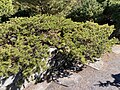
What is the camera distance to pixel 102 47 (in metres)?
6.71

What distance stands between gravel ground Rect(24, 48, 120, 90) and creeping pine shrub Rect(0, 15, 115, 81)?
1.31 ft

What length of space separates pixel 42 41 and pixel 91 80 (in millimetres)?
1510

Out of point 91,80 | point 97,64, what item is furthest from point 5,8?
point 91,80

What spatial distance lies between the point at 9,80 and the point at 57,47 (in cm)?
152

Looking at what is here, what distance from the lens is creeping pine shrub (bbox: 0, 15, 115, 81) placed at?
5.53m

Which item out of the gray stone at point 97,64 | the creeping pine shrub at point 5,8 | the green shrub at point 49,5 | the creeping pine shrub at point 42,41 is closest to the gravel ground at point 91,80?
the gray stone at point 97,64

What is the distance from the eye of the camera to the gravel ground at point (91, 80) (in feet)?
20.1

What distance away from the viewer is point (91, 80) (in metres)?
6.43

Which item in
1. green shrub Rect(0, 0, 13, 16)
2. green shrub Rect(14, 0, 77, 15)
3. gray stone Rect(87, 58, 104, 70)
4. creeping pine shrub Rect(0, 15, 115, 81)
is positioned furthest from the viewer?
green shrub Rect(0, 0, 13, 16)

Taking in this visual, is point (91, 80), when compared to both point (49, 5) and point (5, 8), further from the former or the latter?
point (5, 8)

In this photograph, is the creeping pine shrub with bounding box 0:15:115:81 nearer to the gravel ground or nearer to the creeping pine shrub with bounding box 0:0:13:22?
the gravel ground

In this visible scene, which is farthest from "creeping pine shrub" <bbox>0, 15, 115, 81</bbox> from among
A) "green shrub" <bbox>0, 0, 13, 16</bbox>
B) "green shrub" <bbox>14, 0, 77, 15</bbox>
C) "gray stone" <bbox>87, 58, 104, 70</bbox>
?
"green shrub" <bbox>0, 0, 13, 16</bbox>

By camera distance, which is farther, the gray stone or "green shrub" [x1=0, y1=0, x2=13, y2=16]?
"green shrub" [x1=0, y1=0, x2=13, y2=16]

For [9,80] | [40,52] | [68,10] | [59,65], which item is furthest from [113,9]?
[9,80]
